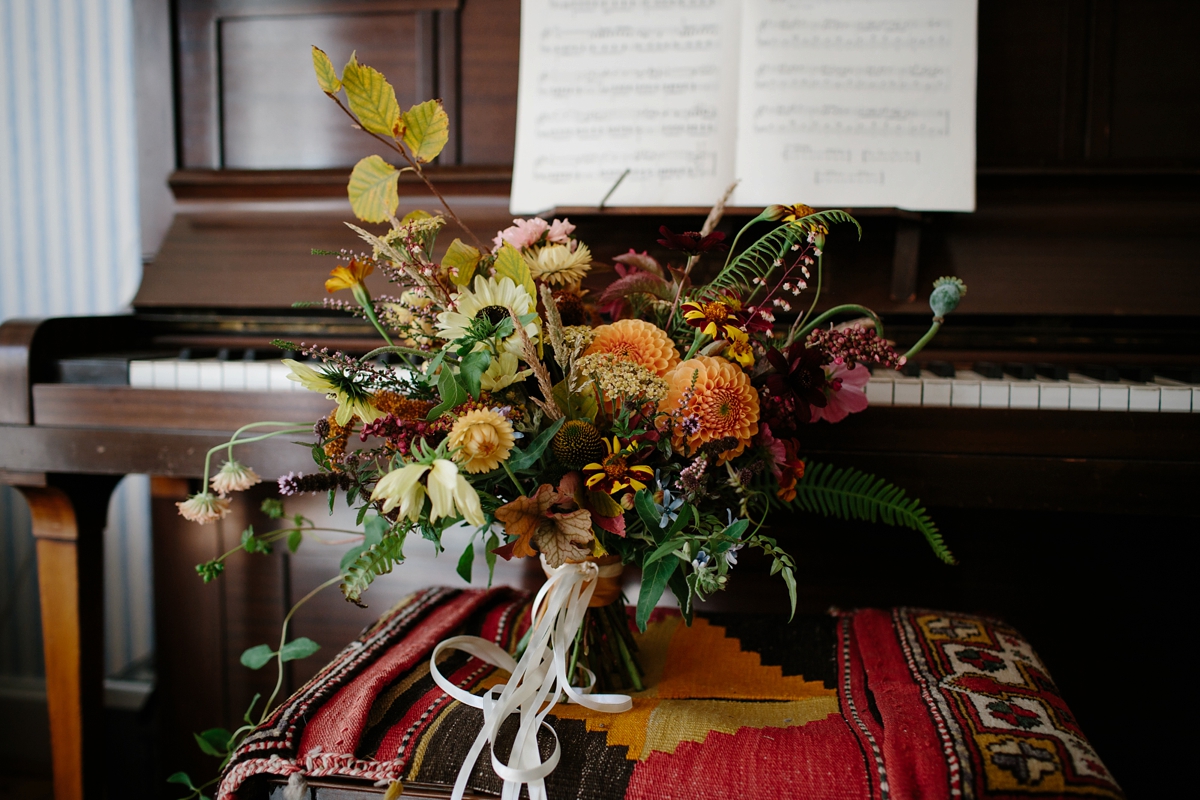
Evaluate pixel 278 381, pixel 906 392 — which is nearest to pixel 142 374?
pixel 278 381

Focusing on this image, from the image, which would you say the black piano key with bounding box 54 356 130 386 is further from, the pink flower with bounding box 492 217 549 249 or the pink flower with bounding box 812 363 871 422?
the pink flower with bounding box 812 363 871 422

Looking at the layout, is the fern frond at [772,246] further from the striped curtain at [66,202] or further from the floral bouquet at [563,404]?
the striped curtain at [66,202]

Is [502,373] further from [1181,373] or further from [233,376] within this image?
[1181,373]

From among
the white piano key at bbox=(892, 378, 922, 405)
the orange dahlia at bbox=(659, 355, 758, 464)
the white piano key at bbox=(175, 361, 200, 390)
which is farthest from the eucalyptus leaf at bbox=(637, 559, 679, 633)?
the white piano key at bbox=(175, 361, 200, 390)

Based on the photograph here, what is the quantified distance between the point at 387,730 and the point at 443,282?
463mm

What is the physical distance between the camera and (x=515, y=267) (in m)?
0.74

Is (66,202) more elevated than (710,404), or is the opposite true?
(66,202)

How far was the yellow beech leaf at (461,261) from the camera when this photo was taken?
2.58 ft

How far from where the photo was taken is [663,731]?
801mm

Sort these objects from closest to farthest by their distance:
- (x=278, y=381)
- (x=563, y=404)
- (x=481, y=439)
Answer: (x=481, y=439) → (x=563, y=404) → (x=278, y=381)

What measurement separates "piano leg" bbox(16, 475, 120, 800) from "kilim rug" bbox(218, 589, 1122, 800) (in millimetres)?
632

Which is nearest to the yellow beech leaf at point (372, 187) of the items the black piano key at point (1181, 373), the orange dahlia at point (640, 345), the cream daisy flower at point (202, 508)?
the orange dahlia at point (640, 345)

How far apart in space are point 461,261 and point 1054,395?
0.85 m

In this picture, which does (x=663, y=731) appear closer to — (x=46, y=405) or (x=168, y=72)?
(x=46, y=405)
